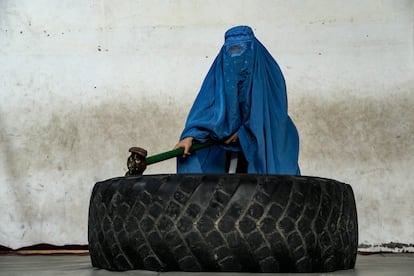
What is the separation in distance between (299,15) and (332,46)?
32cm

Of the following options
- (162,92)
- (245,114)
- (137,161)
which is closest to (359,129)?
(162,92)

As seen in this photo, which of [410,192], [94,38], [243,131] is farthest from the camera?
[94,38]

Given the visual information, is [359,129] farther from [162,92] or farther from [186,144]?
[186,144]

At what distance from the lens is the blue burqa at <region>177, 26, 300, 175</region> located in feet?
11.3

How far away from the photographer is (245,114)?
3.53 m

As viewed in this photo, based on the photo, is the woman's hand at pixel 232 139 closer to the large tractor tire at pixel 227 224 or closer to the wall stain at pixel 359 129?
the large tractor tire at pixel 227 224

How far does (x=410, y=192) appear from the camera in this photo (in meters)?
5.59

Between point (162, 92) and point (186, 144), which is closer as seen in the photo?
point (186, 144)

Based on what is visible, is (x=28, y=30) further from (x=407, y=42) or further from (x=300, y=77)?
(x=407, y=42)

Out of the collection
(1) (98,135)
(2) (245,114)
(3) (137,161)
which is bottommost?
(1) (98,135)

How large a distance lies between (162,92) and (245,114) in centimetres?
237

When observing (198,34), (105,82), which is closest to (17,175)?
(105,82)

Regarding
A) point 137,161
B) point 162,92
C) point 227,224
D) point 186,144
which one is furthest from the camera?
point 162,92

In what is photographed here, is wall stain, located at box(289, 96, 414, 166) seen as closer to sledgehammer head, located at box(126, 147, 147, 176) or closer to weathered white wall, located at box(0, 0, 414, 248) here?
weathered white wall, located at box(0, 0, 414, 248)
